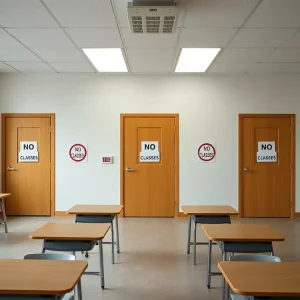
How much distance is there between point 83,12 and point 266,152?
483 cm

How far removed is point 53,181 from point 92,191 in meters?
0.86

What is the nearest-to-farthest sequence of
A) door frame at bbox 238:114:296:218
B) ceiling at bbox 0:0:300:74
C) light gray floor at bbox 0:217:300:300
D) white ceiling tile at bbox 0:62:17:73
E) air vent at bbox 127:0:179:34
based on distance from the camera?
light gray floor at bbox 0:217:300:300 → air vent at bbox 127:0:179:34 → ceiling at bbox 0:0:300:74 → white ceiling tile at bbox 0:62:17:73 → door frame at bbox 238:114:296:218

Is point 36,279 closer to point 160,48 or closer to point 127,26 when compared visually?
point 127,26

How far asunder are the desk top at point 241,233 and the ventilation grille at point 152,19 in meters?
2.37

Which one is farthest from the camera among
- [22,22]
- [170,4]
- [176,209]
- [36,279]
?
[176,209]

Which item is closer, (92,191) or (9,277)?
(9,277)

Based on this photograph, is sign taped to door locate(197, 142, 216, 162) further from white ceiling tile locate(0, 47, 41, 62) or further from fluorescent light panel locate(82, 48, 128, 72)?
white ceiling tile locate(0, 47, 41, 62)

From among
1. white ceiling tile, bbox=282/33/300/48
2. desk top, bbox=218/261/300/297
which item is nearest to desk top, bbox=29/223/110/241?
desk top, bbox=218/261/300/297

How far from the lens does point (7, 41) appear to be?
198 inches

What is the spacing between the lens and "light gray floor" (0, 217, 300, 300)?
11.0ft

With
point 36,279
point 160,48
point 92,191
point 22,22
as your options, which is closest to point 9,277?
point 36,279

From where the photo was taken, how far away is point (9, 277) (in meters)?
1.87

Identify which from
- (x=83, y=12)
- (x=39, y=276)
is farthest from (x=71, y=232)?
(x=83, y=12)

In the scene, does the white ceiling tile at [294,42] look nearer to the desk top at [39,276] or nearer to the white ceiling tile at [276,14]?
the white ceiling tile at [276,14]
